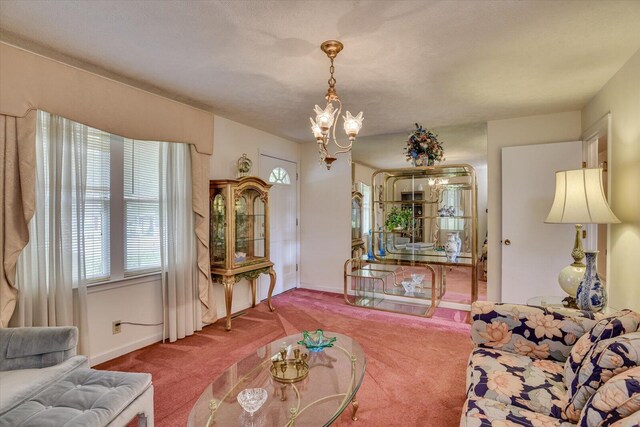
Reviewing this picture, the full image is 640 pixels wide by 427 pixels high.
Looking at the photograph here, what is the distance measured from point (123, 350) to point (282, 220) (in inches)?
99.8

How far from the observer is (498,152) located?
146 inches

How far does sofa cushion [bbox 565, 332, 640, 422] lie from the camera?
1.19 m

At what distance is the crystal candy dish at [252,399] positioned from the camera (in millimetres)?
1402

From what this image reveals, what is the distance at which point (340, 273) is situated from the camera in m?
4.76

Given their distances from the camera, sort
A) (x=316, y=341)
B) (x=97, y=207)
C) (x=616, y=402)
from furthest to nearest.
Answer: (x=97, y=207) < (x=316, y=341) < (x=616, y=402)

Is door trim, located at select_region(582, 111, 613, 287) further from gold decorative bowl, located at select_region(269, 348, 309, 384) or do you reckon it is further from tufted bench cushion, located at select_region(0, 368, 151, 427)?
tufted bench cushion, located at select_region(0, 368, 151, 427)

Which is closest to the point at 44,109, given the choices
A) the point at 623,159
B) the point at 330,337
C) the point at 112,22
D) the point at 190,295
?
the point at 112,22

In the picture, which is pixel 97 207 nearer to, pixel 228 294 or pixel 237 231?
pixel 237 231

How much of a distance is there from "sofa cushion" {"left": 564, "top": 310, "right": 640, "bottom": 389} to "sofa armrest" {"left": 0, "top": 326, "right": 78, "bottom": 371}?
254 cm

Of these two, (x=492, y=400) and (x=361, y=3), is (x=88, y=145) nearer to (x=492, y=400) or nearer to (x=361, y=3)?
(x=361, y=3)

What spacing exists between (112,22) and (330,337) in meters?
2.41

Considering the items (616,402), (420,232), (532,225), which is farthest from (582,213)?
(420,232)

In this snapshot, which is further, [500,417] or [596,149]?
[596,149]

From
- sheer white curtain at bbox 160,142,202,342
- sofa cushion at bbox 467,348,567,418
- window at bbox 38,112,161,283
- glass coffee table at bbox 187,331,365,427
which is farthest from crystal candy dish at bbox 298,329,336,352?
window at bbox 38,112,161,283
